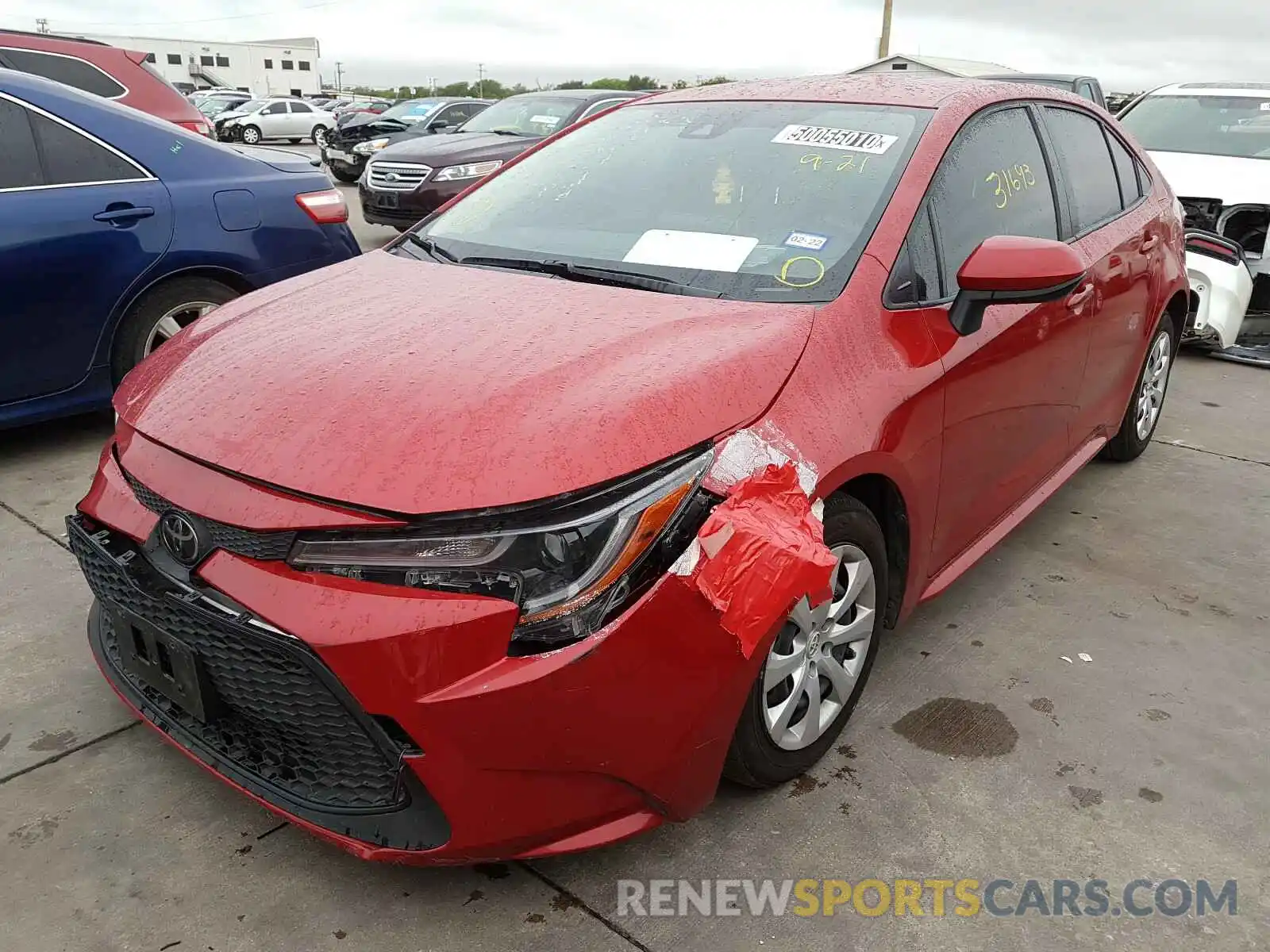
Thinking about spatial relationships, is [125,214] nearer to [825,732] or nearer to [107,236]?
[107,236]

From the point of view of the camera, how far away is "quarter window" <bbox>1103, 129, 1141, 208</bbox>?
12.4 feet

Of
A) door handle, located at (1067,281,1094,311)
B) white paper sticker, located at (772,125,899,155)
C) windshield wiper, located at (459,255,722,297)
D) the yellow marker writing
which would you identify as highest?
white paper sticker, located at (772,125,899,155)

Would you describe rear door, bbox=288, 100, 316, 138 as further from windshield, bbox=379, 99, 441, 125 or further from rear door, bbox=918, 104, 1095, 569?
rear door, bbox=918, 104, 1095, 569

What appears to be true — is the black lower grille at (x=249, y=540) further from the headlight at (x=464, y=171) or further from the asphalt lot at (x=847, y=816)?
the headlight at (x=464, y=171)

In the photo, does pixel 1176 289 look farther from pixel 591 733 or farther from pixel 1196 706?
pixel 591 733

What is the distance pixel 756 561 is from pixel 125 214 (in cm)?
335

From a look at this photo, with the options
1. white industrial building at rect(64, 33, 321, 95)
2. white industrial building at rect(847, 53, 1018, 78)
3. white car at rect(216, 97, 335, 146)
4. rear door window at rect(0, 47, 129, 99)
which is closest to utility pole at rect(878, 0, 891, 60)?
white industrial building at rect(847, 53, 1018, 78)

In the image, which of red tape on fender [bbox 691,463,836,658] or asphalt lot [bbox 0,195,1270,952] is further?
asphalt lot [bbox 0,195,1270,952]

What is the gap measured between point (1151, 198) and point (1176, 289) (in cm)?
46

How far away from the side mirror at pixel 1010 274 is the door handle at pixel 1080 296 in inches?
24.4

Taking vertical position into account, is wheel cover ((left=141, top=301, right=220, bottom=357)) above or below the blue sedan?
below

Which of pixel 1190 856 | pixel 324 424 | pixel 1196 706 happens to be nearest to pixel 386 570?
pixel 324 424

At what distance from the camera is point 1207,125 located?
25.0 ft

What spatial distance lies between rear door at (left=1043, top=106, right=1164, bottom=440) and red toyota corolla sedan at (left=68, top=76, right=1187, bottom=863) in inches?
19.0
